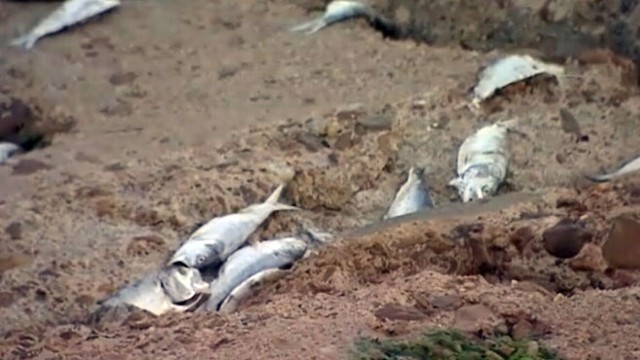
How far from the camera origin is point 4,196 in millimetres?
5324

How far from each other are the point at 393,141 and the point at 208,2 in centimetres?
222

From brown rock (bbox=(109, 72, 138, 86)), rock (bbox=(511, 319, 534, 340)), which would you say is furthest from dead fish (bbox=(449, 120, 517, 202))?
brown rock (bbox=(109, 72, 138, 86))

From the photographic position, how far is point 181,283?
4516 mm

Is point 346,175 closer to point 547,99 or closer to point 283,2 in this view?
point 547,99

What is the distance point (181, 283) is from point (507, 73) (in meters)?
2.02

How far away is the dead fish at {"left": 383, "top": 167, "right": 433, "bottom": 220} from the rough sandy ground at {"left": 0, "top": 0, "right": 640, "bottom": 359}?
12 centimetres

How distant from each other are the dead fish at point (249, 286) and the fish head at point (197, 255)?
272 millimetres

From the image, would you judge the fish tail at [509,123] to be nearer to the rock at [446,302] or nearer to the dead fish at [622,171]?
the dead fish at [622,171]

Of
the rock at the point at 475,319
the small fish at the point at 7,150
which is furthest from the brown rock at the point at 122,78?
the rock at the point at 475,319

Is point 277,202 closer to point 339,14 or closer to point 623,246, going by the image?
point 623,246

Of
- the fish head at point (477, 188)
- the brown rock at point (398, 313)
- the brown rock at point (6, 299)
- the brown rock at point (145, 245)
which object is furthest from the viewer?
the fish head at point (477, 188)

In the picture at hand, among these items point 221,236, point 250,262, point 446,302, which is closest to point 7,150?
point 221,236

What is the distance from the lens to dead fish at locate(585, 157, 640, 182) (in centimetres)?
493

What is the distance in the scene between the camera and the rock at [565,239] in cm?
414
